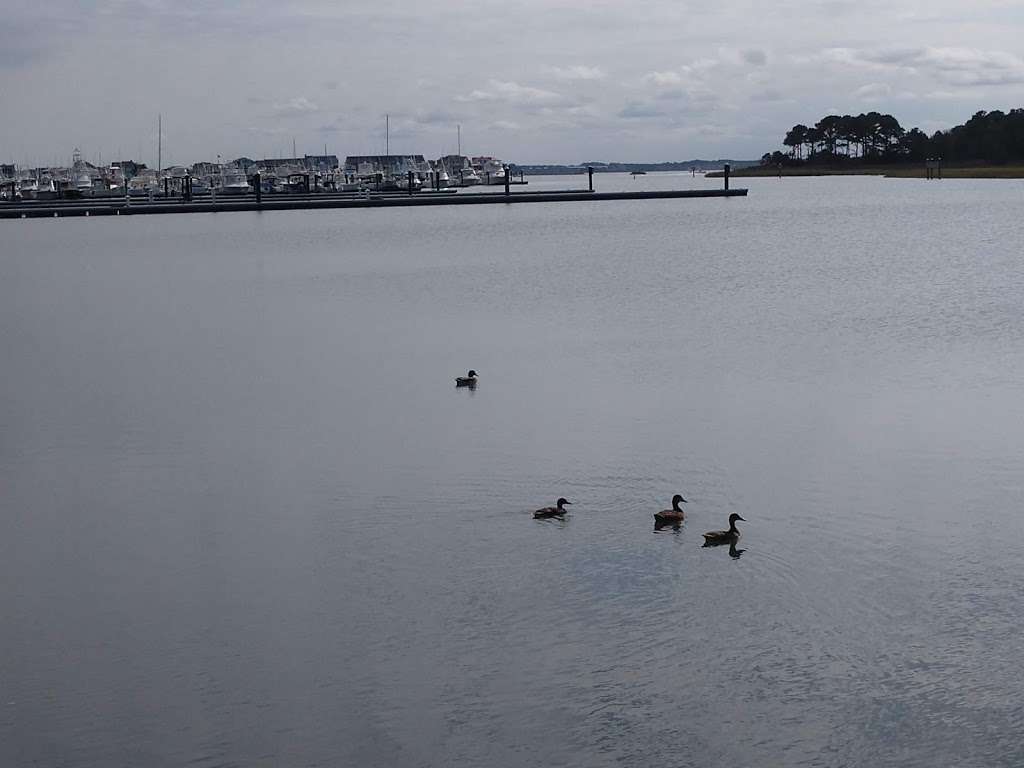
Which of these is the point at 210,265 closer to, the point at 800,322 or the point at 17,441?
the point at 800,322

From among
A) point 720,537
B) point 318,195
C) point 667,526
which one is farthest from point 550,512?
point 318,195

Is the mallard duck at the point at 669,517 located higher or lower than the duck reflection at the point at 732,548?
higher

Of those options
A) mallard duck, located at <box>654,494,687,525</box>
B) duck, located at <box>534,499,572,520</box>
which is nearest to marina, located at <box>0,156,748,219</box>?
duck, located at <box>534,499,572,520</box>

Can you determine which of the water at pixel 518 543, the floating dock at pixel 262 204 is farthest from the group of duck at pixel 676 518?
the floating dock at pixel 262 204

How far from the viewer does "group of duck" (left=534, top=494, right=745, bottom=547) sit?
14.9 meters

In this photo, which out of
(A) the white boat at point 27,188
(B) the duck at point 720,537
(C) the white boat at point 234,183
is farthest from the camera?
(C) the white boat at point 234,183

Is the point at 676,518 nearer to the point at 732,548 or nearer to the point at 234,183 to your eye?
the point at 732,548

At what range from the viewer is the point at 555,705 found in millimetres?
11031

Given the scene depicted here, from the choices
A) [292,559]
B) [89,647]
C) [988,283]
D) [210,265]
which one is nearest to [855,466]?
[292,559]

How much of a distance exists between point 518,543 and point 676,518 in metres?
1.81

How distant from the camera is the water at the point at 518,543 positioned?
10805mm

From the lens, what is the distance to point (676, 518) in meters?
15.4

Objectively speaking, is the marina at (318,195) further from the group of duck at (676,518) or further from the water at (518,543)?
the group of duck at (676,518)

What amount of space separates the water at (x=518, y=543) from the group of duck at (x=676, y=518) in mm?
143
